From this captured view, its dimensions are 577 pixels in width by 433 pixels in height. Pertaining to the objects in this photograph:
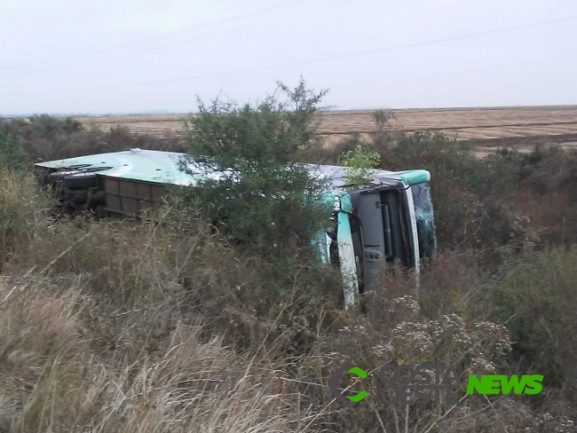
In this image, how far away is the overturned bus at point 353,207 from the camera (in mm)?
6051

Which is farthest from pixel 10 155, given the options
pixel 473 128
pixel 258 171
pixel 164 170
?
pixel 473 128

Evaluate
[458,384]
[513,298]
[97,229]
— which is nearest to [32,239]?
[97,229]

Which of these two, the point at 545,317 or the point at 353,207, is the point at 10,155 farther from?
the point at 545,317

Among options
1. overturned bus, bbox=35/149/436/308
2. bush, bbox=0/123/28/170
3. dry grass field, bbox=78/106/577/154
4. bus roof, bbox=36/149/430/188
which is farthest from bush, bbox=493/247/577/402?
bush, bbox=0/123/28/170

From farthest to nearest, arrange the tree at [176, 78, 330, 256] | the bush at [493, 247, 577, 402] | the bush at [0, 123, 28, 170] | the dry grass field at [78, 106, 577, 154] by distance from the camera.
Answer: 1. the dry grass field at [78, 106, 577, 154]
2. the bush at [0, 123, 28, 170]
3. the tree at [176, 78, 330, 256]
4. the bush at [493, 247, 577, 402]

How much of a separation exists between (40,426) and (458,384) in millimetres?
2423

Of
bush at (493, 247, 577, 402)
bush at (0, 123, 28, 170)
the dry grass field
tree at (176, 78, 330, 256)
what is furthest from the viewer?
the dry grass field

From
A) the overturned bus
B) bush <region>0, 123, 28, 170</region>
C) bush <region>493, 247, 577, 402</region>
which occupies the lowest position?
bush <region>493, 247, 577, 402</region>

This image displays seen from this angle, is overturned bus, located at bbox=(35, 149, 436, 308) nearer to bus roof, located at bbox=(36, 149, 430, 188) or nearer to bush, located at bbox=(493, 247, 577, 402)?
bus roof, located at bbox=(36, 149, 430, 188)

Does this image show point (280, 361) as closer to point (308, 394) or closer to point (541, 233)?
point (308, 394)

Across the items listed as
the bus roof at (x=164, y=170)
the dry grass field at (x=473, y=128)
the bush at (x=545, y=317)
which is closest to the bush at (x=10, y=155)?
the bus roof at (x=164, y=170)

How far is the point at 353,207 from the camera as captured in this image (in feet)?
22.4

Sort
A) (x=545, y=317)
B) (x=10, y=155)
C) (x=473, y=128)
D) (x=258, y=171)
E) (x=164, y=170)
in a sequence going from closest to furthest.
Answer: (x=545, y=317) → (x=258, y=171) → (x=164, y=170) → (x=10, y=155) → (x=473, y=128)

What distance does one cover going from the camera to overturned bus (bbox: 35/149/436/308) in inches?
238
